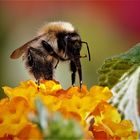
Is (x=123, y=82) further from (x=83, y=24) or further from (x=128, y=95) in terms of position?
(x=83, y=24)

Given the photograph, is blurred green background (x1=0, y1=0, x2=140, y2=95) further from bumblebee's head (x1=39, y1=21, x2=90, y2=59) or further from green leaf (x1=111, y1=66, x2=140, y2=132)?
green leaf (x1=111, y1=66, x2=140, y2=132)

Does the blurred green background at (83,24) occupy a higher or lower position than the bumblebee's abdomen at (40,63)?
lower

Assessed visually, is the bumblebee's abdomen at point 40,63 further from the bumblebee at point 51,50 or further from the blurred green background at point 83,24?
the blurred green background at point 83,24

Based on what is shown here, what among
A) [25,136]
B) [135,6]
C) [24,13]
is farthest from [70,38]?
[24,13]

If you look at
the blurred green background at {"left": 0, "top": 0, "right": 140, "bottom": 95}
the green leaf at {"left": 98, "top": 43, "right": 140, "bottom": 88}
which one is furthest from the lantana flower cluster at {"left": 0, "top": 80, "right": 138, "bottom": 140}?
the blurred green background at {"left": 0, "top": 0, "right": 140, "bottom": 95}

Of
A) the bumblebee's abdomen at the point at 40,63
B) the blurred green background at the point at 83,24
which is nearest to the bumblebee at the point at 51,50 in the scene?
the bumblebee's abdomen at the point at 40,63

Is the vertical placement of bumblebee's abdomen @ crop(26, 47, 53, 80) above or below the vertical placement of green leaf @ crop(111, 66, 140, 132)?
above
